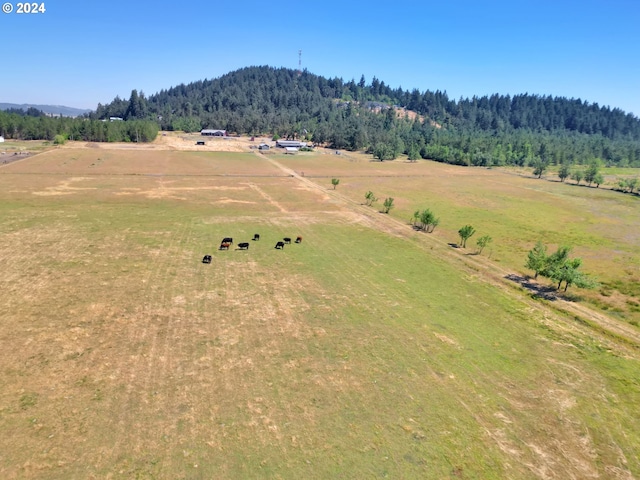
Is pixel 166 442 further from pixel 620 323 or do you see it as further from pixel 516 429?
pixel 620 323

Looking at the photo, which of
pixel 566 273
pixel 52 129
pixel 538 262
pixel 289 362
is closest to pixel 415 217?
pixel 538 262

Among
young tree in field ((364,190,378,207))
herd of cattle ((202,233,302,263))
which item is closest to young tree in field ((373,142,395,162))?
young tree in field ((364,190,378,207))

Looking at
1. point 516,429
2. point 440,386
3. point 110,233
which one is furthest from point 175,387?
point 110,233

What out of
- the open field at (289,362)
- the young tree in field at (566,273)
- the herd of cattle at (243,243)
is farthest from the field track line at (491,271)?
the herd of cattle at (243,243)

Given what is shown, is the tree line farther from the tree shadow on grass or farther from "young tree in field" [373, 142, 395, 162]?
the tree shadow on grass

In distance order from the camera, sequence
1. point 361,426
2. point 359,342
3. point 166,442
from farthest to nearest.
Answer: point 359,342
point 361,426
point 166,442

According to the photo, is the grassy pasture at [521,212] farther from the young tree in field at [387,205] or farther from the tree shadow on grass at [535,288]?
the tree shadow on grass at [535,288]

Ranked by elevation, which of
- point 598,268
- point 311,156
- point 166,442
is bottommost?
point 166,442
